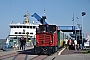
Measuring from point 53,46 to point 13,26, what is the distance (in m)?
40.2

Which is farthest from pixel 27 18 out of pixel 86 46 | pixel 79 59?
pixel 79 59

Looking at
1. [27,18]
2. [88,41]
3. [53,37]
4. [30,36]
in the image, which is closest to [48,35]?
[53,37]

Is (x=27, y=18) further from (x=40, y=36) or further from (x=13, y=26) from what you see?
(x=40, y=36)

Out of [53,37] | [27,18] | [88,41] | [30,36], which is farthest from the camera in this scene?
[27,18]

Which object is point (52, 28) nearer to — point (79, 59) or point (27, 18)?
point (79, 59)

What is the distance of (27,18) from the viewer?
71.0 meters

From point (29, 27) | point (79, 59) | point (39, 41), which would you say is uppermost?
point (29, 27)

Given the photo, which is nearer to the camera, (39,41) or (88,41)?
(39,41)

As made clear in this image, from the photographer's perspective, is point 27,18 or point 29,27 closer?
point 29,27

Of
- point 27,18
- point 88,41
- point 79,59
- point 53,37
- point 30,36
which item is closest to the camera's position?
point 79,59

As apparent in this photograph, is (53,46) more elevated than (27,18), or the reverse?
(27,18)

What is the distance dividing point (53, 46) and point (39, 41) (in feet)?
4.76

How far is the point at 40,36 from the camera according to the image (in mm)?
23109

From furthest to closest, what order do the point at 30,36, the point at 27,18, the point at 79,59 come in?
the point at 27,18 < the point at 30,36 < the point at 79,59
